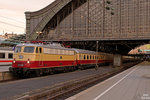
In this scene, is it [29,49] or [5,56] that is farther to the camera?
[5,56]

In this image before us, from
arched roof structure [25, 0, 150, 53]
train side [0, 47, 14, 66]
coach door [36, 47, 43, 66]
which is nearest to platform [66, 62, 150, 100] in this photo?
coach door [36, 47, 43, 66]

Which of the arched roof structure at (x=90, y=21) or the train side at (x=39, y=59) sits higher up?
the arched roof structure at (x=90, y=21)

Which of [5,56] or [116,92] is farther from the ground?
[5,56]

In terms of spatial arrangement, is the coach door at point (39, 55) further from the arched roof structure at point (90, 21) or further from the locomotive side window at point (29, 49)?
the arched roof structure at point (90, 21)

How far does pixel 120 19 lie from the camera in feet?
202

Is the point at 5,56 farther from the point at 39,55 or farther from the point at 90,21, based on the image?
the point at 90,21

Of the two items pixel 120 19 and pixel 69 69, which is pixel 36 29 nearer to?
pixel 120 19

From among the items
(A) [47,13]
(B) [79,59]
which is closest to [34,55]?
(B) [79,59]

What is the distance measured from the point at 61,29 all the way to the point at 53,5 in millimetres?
11037

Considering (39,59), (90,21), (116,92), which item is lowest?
(116,92)

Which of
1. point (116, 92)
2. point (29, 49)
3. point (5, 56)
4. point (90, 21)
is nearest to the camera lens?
point (116, 92)

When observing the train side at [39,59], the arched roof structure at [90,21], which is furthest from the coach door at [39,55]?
the arched roof structure at [90,21]

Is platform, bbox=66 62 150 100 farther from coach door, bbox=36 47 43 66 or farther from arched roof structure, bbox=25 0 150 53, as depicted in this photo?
arched roof structure, bbox=25 0 150 53

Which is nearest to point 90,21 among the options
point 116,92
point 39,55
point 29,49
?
point 39,55
